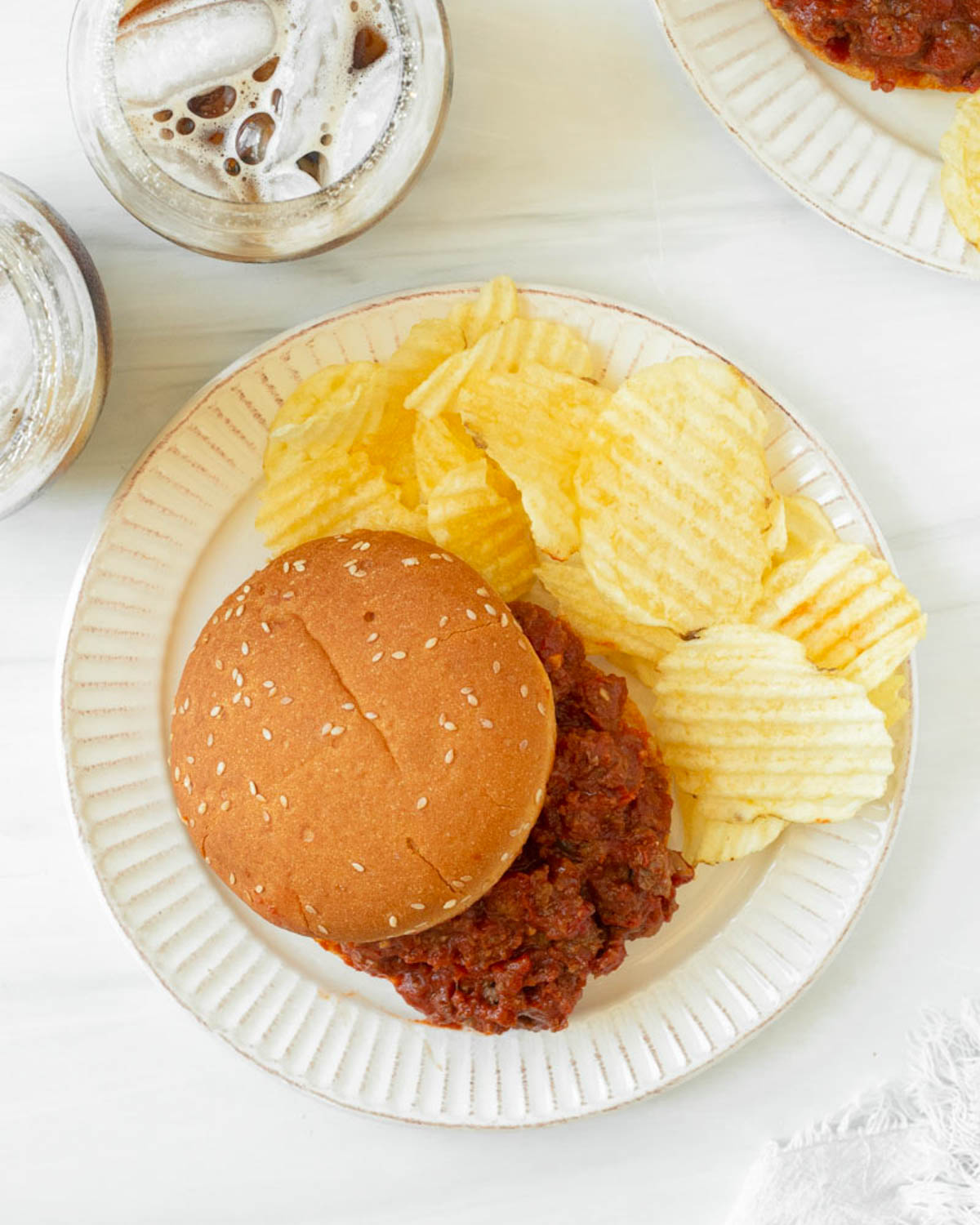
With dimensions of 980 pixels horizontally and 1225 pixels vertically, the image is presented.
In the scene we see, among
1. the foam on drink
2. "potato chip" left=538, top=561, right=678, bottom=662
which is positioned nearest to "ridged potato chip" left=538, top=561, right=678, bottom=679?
"potato chip" left=538, top=561, right=678, bottom=662

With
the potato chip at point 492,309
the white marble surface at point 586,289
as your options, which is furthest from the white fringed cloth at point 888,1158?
the potato chip at point 492,309

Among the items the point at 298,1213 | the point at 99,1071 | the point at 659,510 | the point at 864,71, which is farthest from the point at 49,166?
the point at 298,1213

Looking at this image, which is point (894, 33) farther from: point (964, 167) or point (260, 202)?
point (260, 202)

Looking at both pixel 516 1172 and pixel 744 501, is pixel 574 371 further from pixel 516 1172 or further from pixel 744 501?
pixel 516 1172

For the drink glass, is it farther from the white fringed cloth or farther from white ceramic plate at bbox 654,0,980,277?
the white fringed cloth

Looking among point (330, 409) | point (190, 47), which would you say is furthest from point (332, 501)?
point (190, 47)

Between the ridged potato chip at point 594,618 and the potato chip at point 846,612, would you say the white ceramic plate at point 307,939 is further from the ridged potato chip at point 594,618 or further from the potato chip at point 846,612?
the ridged potato chip at point 594,618
